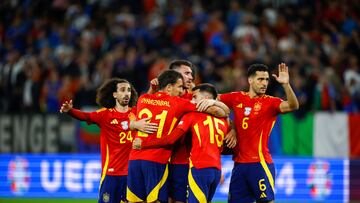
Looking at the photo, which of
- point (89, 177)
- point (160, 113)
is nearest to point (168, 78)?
point (160, 113)

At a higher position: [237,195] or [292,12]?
[292,12]

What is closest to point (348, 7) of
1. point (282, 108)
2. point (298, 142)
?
point (298, 142)

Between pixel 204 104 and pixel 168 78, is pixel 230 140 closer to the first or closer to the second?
pixel 204 104

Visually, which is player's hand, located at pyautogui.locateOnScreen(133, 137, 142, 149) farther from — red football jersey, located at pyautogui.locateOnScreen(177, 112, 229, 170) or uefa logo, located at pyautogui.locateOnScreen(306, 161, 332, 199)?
uefa logo, located at pyautogui.locateOnScreen(306, 161, 332, 199)

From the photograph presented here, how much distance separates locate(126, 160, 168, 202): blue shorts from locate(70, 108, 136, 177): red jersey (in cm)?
48

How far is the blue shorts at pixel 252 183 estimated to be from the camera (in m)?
11.2

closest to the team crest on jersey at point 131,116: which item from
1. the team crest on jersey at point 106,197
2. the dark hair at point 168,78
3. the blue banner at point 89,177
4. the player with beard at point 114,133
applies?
the player with beard at point 114,133

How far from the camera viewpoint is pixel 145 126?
10.7 meters

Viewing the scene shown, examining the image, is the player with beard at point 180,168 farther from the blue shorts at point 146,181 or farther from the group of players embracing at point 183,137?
the blue shorts at point 146,181

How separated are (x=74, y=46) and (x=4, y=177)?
516cm

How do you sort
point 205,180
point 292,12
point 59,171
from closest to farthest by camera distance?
1. point 205,180
2. point 59,171
3. point 292,12

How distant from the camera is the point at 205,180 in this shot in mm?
10555

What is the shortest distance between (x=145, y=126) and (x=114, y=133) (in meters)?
0.92

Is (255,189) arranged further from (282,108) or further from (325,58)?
(325,58)
